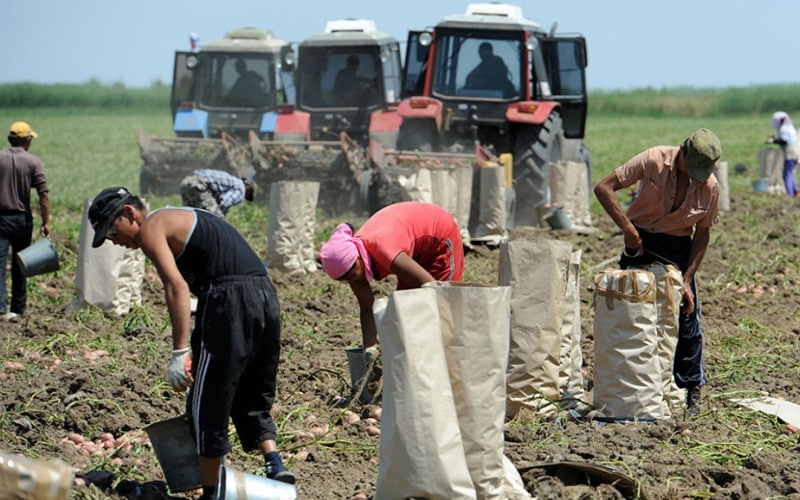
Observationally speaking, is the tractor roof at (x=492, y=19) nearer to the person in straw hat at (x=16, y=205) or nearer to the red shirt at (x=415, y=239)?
the person in straw hat at (x=16, y=205)

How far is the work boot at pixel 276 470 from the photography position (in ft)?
15.5

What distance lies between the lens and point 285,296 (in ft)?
32.1

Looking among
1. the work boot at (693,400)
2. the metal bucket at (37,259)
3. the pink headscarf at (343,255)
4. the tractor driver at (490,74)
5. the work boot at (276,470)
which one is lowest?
the work boot at (693,400)

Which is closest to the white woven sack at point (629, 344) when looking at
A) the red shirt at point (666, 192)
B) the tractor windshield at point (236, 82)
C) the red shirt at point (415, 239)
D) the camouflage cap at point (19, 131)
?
the red shirt at point (666, 192)

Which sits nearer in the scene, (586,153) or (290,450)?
(290,450)

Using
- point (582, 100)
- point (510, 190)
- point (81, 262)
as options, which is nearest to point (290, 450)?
point (81, 262)

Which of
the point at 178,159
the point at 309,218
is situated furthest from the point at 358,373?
the point at 178,159

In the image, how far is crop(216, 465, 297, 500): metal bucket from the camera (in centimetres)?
444

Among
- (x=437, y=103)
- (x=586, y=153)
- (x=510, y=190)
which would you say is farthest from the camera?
(x=586, y=153)

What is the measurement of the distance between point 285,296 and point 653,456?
5.14 meters

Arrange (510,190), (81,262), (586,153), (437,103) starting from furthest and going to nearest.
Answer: (586,153) → (437,103) → (510,190) → (81,262)

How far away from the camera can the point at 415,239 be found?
19.1ft

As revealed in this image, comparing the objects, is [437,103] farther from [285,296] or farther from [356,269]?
[356,269]

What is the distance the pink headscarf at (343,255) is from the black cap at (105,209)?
1246 mm
